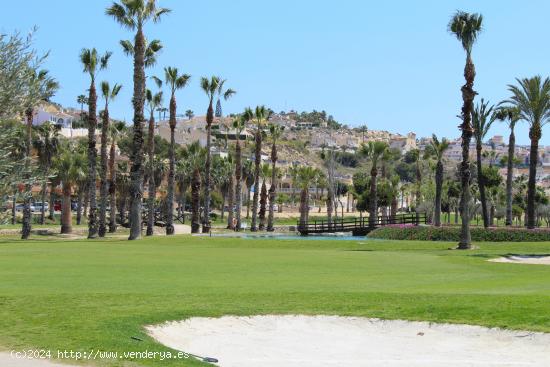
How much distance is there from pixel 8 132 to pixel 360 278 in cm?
1302

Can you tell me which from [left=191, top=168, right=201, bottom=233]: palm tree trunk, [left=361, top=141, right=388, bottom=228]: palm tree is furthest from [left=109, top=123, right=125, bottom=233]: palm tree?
[left=361, top=141, right=388, bottom=228]: palm tree

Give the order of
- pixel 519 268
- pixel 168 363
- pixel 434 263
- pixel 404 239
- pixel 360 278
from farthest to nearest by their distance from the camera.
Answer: pixel 404 239, pixel 434 263, pixel 519 268, pixel 360 278, pixel 168 363

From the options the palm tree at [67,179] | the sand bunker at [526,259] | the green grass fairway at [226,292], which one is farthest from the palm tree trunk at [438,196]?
the green grass fairway at [226,292]

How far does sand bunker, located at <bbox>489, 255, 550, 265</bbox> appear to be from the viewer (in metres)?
32.8

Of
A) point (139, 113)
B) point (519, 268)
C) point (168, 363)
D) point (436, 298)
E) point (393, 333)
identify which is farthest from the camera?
point (139, 113)

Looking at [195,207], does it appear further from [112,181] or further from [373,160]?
[373,160]

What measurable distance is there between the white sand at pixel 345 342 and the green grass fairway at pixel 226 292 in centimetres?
41

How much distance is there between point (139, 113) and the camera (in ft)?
167

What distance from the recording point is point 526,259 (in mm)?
34156

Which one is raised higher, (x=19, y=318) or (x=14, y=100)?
(x=14, y=100)

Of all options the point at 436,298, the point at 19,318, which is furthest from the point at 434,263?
the point at 19,318

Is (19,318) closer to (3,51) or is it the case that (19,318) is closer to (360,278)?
(3,51)

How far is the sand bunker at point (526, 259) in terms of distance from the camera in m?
32.8

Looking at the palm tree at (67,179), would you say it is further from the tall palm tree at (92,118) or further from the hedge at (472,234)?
the hedge at (472,234)
